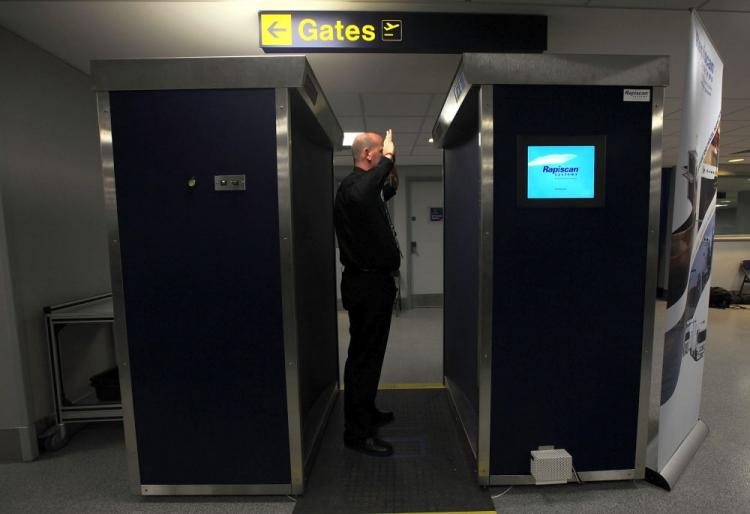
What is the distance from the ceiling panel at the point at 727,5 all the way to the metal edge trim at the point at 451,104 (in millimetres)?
1462

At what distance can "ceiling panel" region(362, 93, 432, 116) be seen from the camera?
314 centimetres

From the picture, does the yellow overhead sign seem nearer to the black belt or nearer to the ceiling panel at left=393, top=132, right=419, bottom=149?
the black belt

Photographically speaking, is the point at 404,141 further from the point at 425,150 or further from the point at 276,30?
the point at 276,30

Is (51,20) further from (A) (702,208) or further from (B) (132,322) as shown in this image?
(A) (702,208)

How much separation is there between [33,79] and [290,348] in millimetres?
2409

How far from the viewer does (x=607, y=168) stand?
1661mm

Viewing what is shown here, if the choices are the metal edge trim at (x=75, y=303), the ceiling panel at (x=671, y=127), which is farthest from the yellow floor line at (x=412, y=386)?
the ceiling panel at (x=671, y=127)

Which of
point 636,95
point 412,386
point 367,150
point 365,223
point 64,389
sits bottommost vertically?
point 412,386

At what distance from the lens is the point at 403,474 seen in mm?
1841

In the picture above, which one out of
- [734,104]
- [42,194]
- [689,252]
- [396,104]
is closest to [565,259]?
[689,252]

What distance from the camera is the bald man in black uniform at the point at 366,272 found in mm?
1899

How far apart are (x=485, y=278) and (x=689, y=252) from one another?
3.46 feet

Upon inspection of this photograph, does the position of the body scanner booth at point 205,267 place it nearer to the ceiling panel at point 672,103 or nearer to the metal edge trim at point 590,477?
the metal edge trim at point 590,477

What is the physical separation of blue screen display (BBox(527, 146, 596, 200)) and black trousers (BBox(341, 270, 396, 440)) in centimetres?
91
